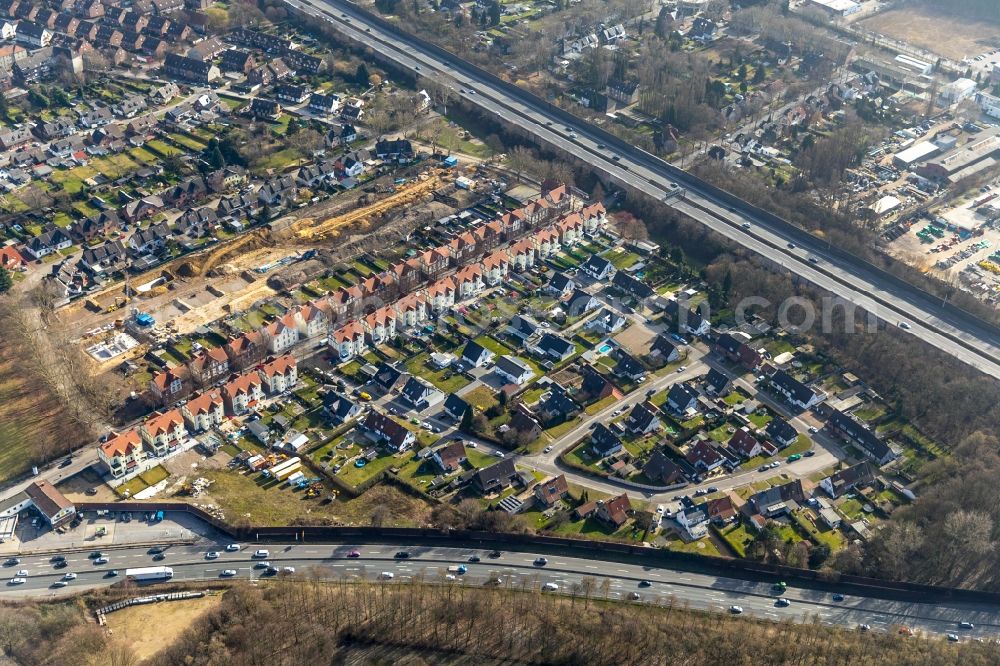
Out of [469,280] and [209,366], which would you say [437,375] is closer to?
[469,280]

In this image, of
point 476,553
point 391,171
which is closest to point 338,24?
point 391,171

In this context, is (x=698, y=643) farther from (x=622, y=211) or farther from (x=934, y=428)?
(x=622, y=211)

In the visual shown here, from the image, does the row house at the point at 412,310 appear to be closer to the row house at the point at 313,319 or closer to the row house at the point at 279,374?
the row house at the point at 313,319

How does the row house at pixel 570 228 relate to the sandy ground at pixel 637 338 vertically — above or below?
above

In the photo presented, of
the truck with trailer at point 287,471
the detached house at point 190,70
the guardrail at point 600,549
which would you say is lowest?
the guardrail at point 600,549

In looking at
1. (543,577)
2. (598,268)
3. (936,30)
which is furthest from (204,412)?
(936,30)

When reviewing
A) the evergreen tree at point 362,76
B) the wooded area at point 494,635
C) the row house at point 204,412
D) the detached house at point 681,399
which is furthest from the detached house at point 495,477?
the evergreen tree at point 362,76

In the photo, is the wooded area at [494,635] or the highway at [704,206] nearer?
the wooded area at [494,635]
